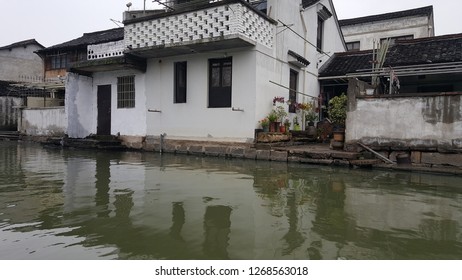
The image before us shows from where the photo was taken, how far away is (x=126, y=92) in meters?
14.6

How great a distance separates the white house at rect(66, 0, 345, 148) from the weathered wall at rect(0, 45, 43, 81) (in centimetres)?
1363

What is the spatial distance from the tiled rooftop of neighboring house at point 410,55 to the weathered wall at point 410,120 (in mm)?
4901

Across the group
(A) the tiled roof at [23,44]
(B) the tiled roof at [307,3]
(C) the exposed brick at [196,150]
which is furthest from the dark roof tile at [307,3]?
(A) the tiled roof at [23,44]

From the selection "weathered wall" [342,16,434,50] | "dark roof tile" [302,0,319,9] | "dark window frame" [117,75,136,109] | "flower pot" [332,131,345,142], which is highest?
"weathered wall" [342,16,434,50]

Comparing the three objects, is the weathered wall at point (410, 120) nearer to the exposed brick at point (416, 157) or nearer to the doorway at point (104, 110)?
the exposed brick at point (416, 157)

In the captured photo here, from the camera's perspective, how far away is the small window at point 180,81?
12.9 m

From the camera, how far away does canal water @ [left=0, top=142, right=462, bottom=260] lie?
3283mm

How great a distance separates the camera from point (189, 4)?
1280cm

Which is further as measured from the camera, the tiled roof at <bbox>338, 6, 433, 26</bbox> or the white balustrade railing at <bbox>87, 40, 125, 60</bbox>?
the tiled roof at <bbox>338, 6, 433, 26</bbox>

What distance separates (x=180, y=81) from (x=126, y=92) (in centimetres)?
305

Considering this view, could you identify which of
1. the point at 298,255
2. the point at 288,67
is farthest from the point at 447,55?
the point at 298,255

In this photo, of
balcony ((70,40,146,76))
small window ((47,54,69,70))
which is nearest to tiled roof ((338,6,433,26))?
balcony ((70,40,146,76))

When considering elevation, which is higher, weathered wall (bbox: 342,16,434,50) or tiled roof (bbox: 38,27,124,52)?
weathered wall (bbox: 342,16,434,50)

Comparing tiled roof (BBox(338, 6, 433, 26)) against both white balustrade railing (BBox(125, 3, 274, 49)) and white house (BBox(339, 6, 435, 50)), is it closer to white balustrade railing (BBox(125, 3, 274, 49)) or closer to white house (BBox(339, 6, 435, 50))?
white house (BBox(339, 6, 435, 50))
